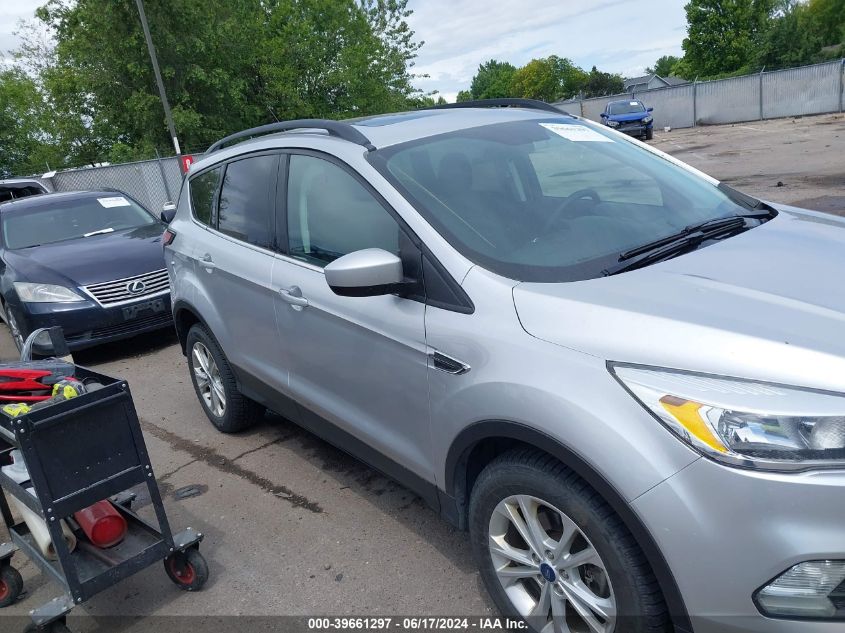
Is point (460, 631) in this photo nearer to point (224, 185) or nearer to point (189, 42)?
point (224, 185)

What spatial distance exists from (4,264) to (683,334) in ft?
22.7

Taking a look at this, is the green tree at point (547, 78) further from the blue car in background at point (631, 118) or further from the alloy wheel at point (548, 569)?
the alloy wheel at point (548, 569)

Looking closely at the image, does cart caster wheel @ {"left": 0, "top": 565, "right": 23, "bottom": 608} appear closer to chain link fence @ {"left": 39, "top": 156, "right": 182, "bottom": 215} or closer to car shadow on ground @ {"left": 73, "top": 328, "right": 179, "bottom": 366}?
car shadow on ground @ {"left": 73, "top": 328, "right": 179, "bottom": 366}

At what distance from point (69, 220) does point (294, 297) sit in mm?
5525

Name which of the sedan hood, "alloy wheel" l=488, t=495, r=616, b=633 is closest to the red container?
"alloy wheel" l=488, t=495, r=616, b=633

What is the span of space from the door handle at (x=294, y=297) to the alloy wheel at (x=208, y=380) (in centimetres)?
124

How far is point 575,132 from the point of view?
11.1ft

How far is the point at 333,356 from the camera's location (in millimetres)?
3047

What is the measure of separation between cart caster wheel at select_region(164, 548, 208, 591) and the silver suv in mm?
787

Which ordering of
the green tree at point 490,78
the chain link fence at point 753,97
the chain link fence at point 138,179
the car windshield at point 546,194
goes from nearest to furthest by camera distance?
the car windshield at point 546,194
the chain link fence at point 138,179
the chain link fence at point 753,97
the green tree at point 490,78

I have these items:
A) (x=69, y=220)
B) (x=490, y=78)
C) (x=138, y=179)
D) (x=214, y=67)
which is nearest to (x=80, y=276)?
(x=69, y=220)

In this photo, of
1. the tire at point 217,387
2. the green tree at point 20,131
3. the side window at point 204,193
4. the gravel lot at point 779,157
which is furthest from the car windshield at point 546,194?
the green tree at point 20,131

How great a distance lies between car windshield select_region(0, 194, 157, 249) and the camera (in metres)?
7.34

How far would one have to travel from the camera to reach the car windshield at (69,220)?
7.34 m
